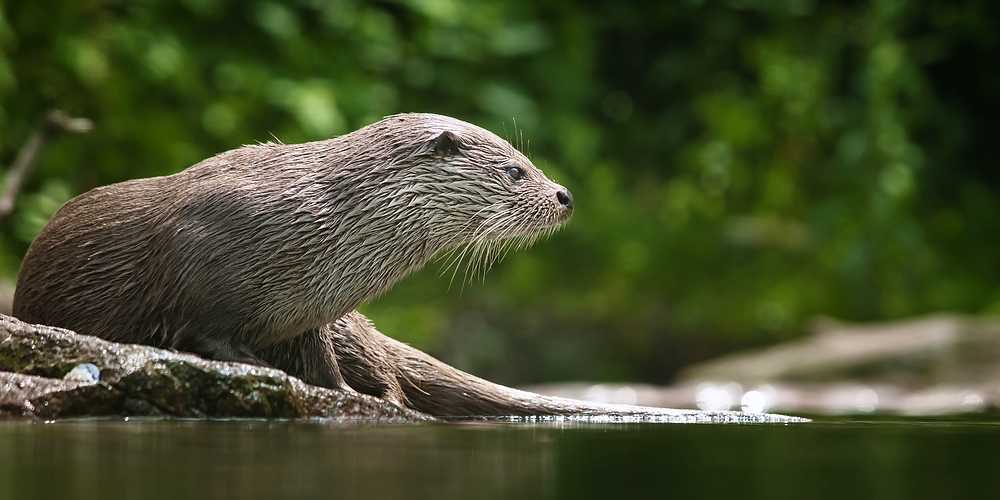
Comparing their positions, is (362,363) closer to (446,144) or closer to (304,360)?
(304,360)

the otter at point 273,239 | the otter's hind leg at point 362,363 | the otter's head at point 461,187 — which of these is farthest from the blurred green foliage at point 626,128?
the otter's head at point 461,187

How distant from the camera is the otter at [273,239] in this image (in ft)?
10.0

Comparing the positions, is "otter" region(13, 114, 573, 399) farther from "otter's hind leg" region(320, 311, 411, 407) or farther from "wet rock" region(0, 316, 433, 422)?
"wet rock" region(0, 316, 433, 422)

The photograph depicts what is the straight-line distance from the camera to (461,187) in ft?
11.0

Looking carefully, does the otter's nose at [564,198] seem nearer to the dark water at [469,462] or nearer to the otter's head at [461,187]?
the otter's head at [461,187]

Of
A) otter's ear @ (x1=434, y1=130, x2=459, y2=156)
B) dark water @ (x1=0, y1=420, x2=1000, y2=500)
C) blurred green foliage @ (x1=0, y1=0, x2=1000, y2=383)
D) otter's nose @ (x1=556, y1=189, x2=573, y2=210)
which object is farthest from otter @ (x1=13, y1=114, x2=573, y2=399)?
blurred green foliage @ (x1=0, y1=0, x2=1000, y2=383)

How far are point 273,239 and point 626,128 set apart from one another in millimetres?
6195

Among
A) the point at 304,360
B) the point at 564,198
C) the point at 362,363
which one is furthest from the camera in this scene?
the point at 564,198

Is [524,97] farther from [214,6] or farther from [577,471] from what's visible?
[577,471]

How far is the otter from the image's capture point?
305 centimetres

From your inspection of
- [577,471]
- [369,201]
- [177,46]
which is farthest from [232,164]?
[177,46]

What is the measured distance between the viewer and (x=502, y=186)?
3465 millimetres

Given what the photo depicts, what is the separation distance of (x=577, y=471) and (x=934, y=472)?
0.64m

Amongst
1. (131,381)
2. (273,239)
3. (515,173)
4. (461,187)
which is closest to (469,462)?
(131,381)
